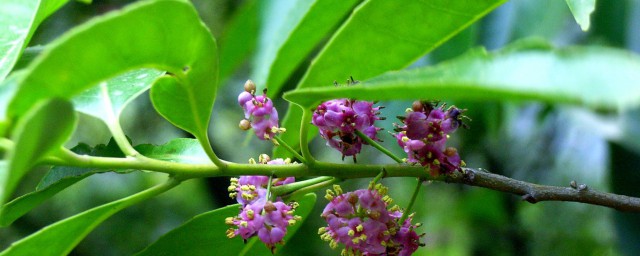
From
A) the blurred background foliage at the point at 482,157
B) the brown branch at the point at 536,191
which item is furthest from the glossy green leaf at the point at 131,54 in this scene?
the blurred background foliage at the point at 482,157

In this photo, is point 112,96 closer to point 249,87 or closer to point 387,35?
point 249,87

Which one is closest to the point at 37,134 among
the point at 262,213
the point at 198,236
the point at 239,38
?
the point at 262,213

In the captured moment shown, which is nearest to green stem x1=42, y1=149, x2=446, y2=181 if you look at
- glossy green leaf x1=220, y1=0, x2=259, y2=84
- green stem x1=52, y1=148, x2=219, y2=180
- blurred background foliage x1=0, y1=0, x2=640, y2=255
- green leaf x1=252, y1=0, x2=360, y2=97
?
green stem x1=52, y1=148, x2=219, y2=180

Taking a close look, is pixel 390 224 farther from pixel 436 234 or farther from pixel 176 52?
pixel 436 234

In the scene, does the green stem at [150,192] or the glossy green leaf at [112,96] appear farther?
the glossy green leaf at [112,96]

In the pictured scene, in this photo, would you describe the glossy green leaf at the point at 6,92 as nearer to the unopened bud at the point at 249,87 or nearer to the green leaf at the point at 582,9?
the unopened bud at the point at 249,87

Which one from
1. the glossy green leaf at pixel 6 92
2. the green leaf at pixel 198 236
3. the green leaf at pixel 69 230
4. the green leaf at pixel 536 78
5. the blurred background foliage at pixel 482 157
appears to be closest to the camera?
the green leaf at pixel 536 78

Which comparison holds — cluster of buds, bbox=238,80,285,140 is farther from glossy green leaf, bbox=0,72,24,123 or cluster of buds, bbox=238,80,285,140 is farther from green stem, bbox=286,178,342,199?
glossy green leaf, bbox=0,72,24,123
